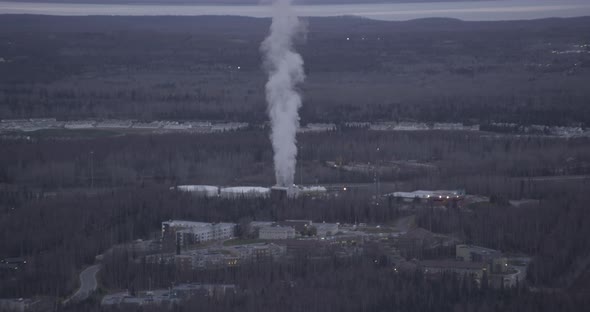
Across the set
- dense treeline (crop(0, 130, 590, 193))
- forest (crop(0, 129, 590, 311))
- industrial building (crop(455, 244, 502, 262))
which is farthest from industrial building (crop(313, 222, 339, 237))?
dense treeline (crop(0, 130, 590, 193))

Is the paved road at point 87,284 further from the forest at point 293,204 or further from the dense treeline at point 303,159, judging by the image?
the dense treeline at point 303,159

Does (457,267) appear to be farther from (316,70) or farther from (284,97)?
(316,70)

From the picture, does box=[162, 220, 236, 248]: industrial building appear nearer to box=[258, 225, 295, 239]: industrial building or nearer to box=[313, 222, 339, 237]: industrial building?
box=[258, 225, 295, 239]: industrial building

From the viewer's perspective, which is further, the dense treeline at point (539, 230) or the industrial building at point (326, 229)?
the industrial building at point (326, 229)

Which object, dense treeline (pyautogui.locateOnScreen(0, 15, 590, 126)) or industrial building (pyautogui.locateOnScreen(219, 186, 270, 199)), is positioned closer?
industrial building (pyautogui.locateOnScreen(219, 186, 270, 199))

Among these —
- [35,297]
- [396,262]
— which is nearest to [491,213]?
[396,262]

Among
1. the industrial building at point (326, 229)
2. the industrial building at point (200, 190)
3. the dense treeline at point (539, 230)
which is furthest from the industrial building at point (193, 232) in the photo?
the dense treeline at point (539, 230)

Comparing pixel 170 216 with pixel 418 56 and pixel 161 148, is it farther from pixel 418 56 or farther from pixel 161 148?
pixel 418 56

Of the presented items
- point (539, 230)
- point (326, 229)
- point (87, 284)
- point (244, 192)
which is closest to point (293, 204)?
point (244, 192)
